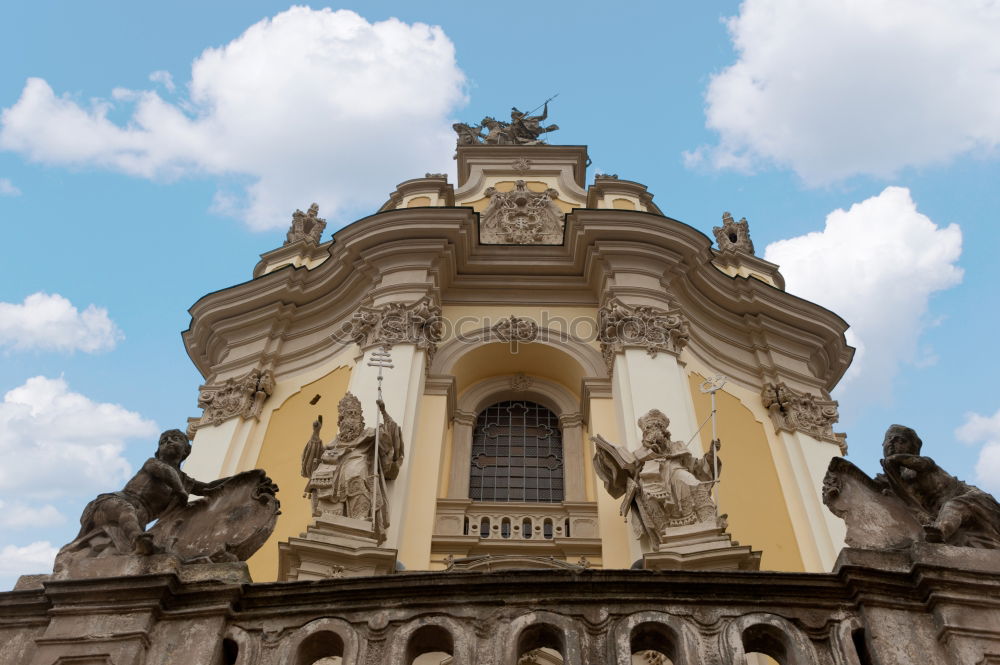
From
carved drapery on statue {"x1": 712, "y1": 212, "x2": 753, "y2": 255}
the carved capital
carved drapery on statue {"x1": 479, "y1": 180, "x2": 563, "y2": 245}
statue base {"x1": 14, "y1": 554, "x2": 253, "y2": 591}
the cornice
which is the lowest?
statue base {"x1": 14, "y1": 554, "x2": 253, "y2": 591}

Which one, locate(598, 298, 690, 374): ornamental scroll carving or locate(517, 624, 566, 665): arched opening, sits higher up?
locate(598, 298, 690, 374): ornamental scroll carving

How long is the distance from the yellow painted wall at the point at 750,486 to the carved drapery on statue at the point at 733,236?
5.80m

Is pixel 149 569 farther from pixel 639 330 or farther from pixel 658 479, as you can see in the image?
pixel 639 330

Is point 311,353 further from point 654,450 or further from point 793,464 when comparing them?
point 793,464

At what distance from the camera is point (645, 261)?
658 inches

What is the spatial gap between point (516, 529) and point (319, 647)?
7.82 metres

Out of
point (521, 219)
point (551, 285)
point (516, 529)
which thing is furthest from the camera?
point (521, 219)

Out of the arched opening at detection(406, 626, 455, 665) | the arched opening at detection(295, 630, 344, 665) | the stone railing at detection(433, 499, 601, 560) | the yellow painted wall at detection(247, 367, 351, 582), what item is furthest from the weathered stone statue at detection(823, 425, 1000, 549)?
the yellow painted wall at detection(247, 367, 351, 582)

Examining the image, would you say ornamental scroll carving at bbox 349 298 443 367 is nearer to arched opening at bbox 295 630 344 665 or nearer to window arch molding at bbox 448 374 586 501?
window arch molding at bbox 448 374 586 501

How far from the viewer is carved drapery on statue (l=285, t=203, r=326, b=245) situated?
2140 cm

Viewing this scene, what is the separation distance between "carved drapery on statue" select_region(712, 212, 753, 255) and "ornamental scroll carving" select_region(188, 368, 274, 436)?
10762 millimetres

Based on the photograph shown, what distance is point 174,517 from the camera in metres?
7.00

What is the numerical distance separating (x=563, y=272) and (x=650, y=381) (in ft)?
12.6

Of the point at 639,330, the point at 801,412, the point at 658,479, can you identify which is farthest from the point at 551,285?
the point at 658,479
